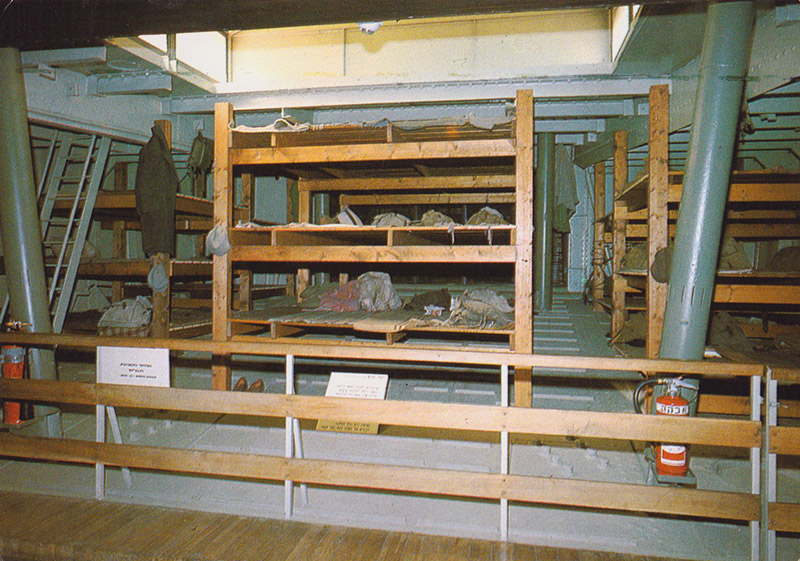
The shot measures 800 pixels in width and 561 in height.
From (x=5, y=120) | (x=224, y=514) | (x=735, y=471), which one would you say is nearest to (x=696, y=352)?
(x=735, y=471)

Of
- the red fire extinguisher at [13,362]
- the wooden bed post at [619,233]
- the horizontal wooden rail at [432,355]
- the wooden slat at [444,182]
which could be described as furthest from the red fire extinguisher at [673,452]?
the red fire extinguisher at [13,362]

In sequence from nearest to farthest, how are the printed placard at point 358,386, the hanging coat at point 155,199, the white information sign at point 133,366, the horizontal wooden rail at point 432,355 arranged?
the horizontal wooden rail at point 432,355 < the printed placard at point 358,386 < the white information sign at point 133,366 < the hanging coat at point 155,199

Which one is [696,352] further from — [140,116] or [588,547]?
[140,116]

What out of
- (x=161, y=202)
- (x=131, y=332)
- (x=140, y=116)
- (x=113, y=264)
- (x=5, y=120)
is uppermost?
(x=140, y=116)

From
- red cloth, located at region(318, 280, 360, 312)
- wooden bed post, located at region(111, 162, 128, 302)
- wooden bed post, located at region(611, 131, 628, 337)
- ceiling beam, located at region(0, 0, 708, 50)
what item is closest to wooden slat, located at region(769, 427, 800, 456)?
ceiling beam, located at region(0, 0, 708, 50)

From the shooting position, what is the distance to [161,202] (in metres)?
6.36

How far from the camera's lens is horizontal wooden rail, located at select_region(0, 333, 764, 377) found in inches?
107

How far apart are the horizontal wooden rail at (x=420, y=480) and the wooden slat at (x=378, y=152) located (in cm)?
333

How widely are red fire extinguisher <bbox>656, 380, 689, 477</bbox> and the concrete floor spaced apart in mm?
367

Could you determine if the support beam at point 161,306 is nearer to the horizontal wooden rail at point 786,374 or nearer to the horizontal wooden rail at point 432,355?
the horizontal wooden rail at point 432,355

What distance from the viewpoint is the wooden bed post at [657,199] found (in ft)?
15.3

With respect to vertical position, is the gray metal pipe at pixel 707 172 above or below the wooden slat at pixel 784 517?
above

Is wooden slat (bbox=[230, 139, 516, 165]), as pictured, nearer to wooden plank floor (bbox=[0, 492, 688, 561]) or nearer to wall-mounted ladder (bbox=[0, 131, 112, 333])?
wall-mounted ladder (bbox=[0, 131, 112, 333])

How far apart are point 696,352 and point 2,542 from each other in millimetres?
5443
